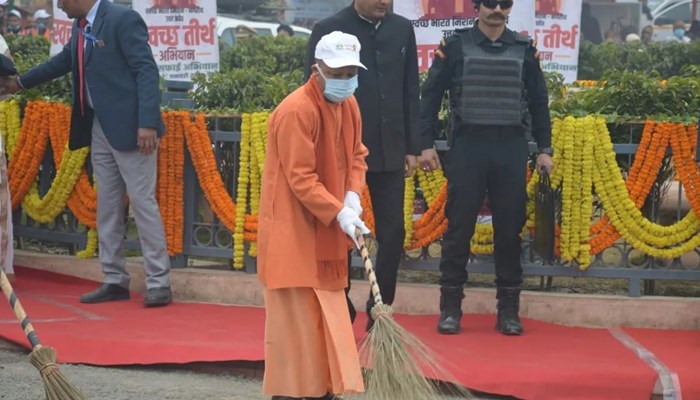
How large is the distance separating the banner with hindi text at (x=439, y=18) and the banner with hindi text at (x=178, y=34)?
80.5 inches

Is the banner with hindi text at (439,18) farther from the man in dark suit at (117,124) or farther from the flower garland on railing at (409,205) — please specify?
the man in dark suit at (117,124)

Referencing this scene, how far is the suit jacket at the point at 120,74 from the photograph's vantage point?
800 cm

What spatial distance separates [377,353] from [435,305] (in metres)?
2.51

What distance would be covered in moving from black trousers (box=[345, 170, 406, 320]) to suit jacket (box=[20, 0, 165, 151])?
1.56m

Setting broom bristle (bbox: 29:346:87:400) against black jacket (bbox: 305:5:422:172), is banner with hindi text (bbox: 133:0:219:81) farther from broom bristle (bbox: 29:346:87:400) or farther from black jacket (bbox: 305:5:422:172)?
broom bristle (bbox: 29:346:87:400)

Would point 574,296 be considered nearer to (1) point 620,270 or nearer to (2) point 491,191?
(1) point 620,270

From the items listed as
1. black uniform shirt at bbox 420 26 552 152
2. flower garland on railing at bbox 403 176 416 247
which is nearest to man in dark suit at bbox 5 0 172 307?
flower garland on railing at bbox 403 176 416 247

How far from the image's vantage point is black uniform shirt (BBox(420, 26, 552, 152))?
735 centimetres

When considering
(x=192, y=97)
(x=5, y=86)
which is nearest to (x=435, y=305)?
(x=192, y=97)

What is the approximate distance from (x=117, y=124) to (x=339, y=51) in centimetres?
277

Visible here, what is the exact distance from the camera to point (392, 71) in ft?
23.5

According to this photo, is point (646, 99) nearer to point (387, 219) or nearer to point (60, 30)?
point (387, 219)

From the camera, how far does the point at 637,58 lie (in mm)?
20250

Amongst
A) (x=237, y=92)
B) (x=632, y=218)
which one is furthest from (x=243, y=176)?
(x=632, y=218)
